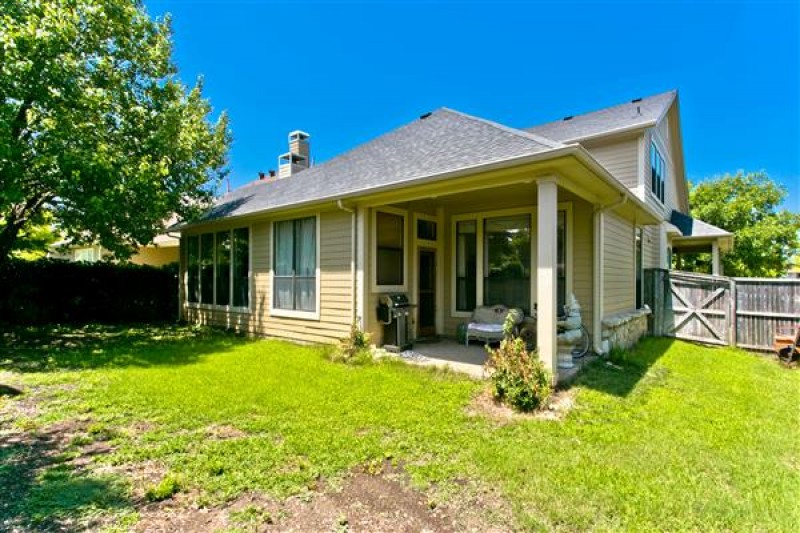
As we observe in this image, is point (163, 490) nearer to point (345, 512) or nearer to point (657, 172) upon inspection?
point (345, 512)

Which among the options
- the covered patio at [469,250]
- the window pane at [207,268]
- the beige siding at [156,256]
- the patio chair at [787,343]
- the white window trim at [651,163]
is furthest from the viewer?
the beige siding at [156,256]

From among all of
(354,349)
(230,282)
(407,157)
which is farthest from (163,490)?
(230,282)

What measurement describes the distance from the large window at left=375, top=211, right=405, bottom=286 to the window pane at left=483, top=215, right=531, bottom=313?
1.74m

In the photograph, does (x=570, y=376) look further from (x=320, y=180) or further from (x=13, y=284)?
(x=13, y=284)

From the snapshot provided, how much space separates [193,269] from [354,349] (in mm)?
7366

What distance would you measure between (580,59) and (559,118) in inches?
76.8

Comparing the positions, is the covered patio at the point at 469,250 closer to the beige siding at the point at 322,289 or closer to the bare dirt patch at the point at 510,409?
the beige siding at the point at 322,289

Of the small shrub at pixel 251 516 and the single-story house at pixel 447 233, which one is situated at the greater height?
the single-story house at pixel 447 233

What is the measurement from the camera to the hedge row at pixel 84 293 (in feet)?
37.0

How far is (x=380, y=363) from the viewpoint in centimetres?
655

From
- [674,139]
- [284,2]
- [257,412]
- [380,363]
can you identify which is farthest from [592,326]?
[674,139]

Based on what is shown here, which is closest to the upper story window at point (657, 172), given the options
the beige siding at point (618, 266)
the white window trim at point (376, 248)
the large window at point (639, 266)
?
the large window at point (639, 266)

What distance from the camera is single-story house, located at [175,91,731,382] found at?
565cm

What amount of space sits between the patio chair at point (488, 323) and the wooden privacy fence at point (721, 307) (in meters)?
5.19
